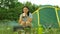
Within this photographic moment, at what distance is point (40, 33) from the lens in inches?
182

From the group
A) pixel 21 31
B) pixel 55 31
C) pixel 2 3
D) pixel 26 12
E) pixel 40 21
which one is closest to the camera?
pixel 21 31

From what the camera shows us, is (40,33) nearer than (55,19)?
Yes

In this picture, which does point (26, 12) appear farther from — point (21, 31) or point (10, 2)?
point (10, 2)

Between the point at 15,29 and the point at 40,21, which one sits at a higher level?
the point at 15,29

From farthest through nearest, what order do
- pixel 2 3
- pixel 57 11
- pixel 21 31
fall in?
1. pixel 2 3
2. pixel 57 11
3. pixel 21 31

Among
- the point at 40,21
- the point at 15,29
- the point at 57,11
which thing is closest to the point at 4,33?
the point at 15,29

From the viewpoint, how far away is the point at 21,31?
4582mm

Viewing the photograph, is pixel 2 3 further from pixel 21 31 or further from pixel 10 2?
pixel 21 31

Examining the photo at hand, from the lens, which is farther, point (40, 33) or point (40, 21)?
point (40, 21)

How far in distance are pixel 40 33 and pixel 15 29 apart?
1.83ft

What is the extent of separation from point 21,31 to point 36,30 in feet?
1.10

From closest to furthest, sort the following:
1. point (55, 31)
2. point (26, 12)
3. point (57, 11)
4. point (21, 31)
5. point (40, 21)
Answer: point (21, 31)
point (55, 31)
point (26, 12)
point (40, 21)
point (57, 11)

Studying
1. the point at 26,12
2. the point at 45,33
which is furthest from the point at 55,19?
the point at 45,33

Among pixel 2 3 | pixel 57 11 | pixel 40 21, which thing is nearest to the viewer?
pixel 40 21
